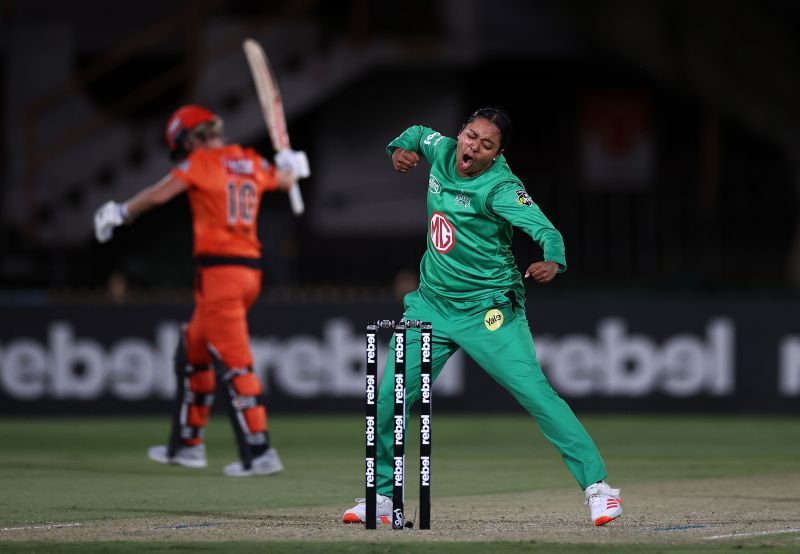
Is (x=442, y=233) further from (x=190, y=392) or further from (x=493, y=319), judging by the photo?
(x=190, y=392)

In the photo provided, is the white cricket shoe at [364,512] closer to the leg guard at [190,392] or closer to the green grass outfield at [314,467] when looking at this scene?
the green grass outfield at [314,467]

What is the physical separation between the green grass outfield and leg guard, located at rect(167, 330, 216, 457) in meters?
0.36

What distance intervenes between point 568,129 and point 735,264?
12.4 ft

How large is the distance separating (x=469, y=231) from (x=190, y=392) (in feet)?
12.4

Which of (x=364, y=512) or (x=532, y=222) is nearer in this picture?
(x=532, y=222)

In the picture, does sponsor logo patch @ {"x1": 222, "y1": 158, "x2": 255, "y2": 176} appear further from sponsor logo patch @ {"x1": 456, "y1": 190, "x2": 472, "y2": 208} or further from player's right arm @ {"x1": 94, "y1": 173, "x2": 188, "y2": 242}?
sponsor logo patch @ {"x1": 456, "y1": 190, "x2": 472, "y2": 208}

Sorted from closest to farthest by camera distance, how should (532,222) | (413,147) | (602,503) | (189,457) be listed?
(532,222)
(602,503)
(413,147)
(189,457)

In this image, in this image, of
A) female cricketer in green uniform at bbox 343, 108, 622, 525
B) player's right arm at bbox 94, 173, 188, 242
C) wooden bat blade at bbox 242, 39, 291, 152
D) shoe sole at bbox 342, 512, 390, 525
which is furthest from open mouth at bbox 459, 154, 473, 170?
wooden bat blade at bbox 242, 39, 291, 152

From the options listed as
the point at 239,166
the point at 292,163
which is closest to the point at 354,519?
the point at 239,166

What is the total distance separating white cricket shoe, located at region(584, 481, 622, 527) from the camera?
25.9ft

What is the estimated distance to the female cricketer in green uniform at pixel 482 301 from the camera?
7992 mm

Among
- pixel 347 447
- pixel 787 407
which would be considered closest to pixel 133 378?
pixel 347 447

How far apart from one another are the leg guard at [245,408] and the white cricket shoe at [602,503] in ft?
11.1

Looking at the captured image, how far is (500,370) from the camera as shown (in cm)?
805
